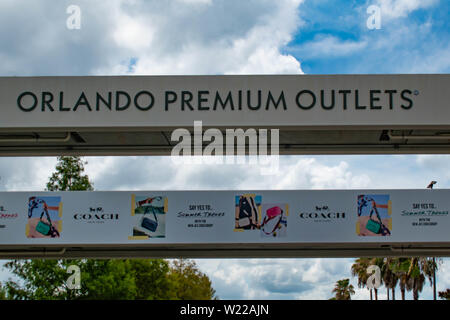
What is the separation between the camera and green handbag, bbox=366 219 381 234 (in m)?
9.59

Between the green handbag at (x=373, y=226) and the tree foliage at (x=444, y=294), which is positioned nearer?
the green handbag at (x=373, y=226)

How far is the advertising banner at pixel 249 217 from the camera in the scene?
955cm

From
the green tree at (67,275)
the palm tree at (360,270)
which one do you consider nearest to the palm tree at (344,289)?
the palm tree at (360,270)

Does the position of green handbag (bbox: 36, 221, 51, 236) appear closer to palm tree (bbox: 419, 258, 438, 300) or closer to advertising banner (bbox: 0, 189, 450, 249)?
advertising banner (bbox: 0, 189, 450, 249)

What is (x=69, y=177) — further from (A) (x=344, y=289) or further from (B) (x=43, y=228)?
(A) (x=344, y=289)

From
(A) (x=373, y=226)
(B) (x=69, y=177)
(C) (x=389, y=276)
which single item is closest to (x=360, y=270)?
(C) (x=389, y=276)

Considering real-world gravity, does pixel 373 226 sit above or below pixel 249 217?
below

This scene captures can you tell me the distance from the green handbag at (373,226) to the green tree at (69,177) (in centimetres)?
1910

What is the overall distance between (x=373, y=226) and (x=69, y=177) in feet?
65.6

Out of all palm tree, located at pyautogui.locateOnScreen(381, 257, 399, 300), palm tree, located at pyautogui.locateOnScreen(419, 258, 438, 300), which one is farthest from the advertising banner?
palm tree, located at pyautogui.locateOnScreen(381, 257, 399, 300)

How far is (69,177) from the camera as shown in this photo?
27203mm

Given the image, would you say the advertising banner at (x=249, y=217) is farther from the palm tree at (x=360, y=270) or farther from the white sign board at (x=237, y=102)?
the palm tree at (x=360, y=270)

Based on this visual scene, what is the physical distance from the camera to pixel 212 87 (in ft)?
31.0

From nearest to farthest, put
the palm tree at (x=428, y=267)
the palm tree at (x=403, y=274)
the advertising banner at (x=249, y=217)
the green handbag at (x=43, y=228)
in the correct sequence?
the advertising banner at (x=249, y=217) < the green handbag at (x=43, y=228) < the palm tree at (x=428, y=267) < the palm tree at (x=403, y=274)
